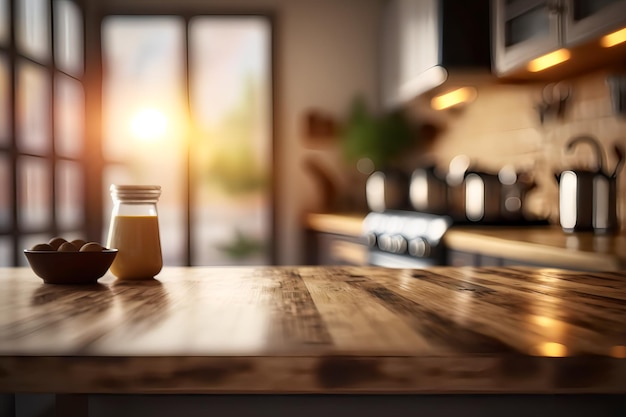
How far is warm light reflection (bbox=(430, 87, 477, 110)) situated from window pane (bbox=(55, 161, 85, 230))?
2.28 meters

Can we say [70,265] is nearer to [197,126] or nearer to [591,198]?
[591,198]

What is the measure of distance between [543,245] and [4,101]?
Answer: 261 centimetres

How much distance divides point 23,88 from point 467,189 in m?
2.28

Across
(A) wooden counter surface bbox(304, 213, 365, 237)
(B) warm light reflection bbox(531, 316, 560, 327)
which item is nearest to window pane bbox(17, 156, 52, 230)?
(A) wooden counter surface bbox(304, 213, 365, 237)

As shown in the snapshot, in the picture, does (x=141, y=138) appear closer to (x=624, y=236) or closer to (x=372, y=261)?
(x=372, y=261)

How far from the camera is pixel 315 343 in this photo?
0.79m

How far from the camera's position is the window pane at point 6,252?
12.0ft

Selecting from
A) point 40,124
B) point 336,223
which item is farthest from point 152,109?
point 336,223

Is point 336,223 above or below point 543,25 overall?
below

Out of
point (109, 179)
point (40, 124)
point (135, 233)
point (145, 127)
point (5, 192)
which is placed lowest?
point (135, 233)

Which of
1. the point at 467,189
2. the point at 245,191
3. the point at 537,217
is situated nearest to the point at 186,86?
the point at 245,191

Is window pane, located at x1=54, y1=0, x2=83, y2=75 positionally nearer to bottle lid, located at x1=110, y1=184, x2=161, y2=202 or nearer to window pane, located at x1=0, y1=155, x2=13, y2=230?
window pane, located at x1=0, y1=155, x2=13, y2=230

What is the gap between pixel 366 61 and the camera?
215 inches

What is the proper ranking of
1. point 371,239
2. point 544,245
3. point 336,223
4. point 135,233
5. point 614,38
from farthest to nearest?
1. point 336,223
2. point 371,239
3. point 614,38
4. point 544,245
5. point 135,233
